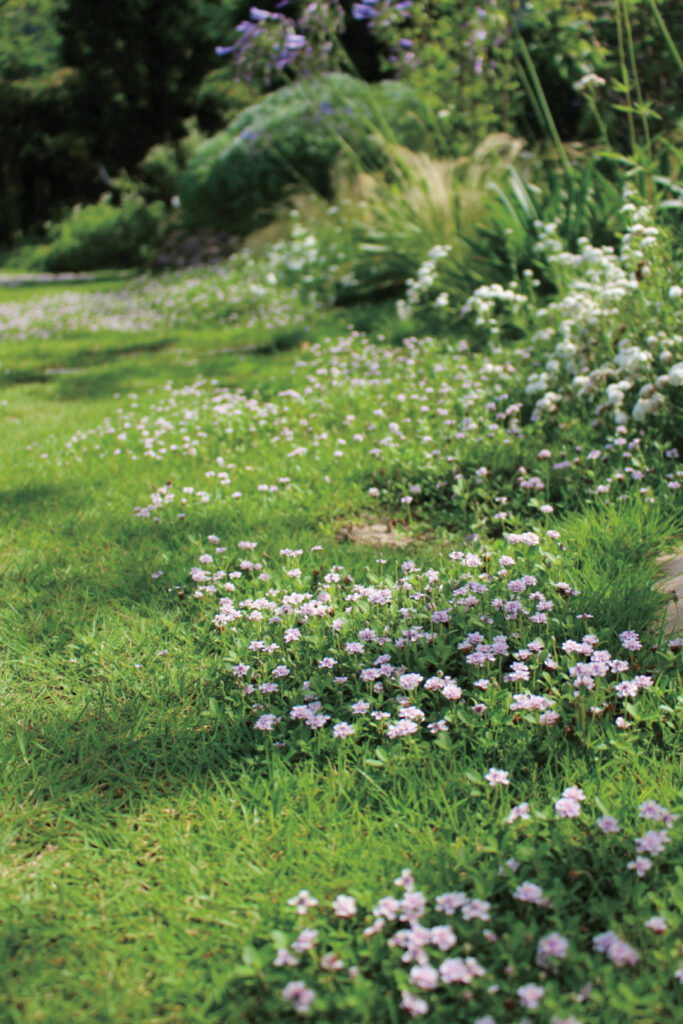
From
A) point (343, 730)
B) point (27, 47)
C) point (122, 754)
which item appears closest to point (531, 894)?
point (343, 730)

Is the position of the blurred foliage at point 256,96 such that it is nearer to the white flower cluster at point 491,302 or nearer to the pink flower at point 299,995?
the white flower cluster at point 491,302

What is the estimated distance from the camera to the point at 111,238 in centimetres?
1900

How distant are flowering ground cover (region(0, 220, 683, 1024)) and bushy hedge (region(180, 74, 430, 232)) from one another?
801 centimetres

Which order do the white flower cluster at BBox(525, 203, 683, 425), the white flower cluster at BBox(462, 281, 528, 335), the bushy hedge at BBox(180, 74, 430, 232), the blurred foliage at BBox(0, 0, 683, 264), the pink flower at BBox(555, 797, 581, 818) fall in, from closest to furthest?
the pink flower at BBox(555, 797, 581, 818), the white flower cluster at BBox(525, 203, 683, 425), the white flower cluster at BBox(462, 281, 528, 335), the blurred foliage at BBox(0, 0, 683, 264), the bushy hedge at BBox(180, 74, 430, 232)

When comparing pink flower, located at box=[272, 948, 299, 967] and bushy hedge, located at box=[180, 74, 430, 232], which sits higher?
bushy hedge, located at box=[180, 74, 430, 232]

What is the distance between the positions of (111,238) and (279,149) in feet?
26.8

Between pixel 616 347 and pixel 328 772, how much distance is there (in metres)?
2.91

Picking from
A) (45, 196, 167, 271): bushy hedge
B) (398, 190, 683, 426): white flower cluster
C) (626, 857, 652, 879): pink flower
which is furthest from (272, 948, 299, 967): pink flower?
(45, 196, 167, 271): bushy hedge

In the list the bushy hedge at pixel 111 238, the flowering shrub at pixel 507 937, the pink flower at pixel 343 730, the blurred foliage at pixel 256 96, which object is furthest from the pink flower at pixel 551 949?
the bushy hedge at pixel 111 238

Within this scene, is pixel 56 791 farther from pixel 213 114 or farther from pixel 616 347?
pixel 213 114

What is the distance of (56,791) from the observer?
1905 millimetres

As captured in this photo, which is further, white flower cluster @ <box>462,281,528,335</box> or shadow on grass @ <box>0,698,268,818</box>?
white flower cluster @ <box>462,281,528,335</box>

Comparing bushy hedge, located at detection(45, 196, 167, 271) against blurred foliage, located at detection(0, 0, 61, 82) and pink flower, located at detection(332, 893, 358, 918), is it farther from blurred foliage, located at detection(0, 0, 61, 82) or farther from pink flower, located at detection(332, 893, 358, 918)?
pink flower, located at detection(332, 893, 358, 918)

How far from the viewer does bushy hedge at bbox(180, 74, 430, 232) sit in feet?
36.7
